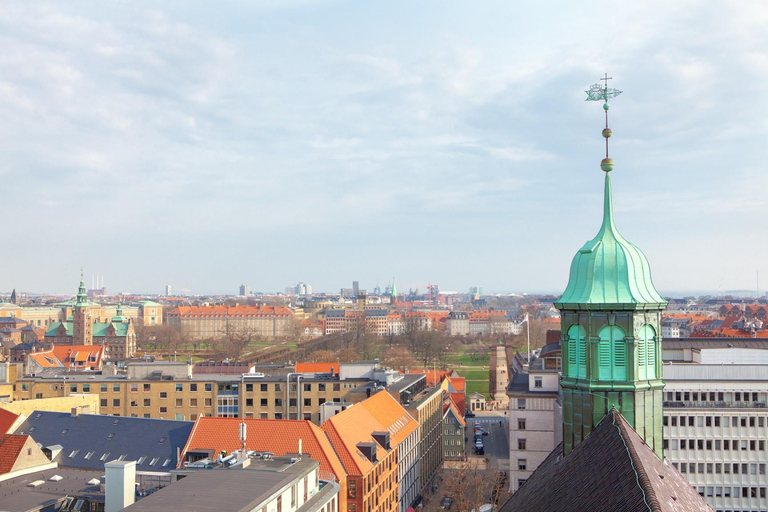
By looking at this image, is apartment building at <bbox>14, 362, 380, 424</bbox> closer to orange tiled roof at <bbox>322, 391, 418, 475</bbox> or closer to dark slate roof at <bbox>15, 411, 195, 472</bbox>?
orange tiled roof at <bbox>322, 391, 418, 475</bbox>

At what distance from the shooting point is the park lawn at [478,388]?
135675 mm

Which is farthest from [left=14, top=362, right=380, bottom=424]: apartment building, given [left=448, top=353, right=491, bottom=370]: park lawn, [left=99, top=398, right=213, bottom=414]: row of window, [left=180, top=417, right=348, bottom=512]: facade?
[left=448, top=353, right=491, bottom=370]: park lawn

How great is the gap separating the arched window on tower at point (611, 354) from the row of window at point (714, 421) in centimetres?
3962

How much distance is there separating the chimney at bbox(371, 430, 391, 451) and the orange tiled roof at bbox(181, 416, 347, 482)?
765cm

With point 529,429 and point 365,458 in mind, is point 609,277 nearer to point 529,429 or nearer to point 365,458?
point 365,458

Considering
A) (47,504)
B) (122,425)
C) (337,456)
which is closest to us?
(47,504)

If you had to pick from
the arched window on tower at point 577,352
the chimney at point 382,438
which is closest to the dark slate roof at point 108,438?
the chimney at point 382,438

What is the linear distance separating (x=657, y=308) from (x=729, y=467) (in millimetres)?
41881

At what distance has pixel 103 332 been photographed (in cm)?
18000

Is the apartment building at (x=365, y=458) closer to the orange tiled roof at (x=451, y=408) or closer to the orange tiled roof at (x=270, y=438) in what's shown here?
the orange tiled roof at (x=270, y=438)

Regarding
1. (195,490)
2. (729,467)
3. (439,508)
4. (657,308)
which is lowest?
(439,508)

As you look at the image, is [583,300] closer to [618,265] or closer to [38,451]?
[618,265]

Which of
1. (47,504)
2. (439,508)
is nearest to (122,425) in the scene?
(47,504)

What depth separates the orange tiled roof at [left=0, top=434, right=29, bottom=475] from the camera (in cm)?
4222
